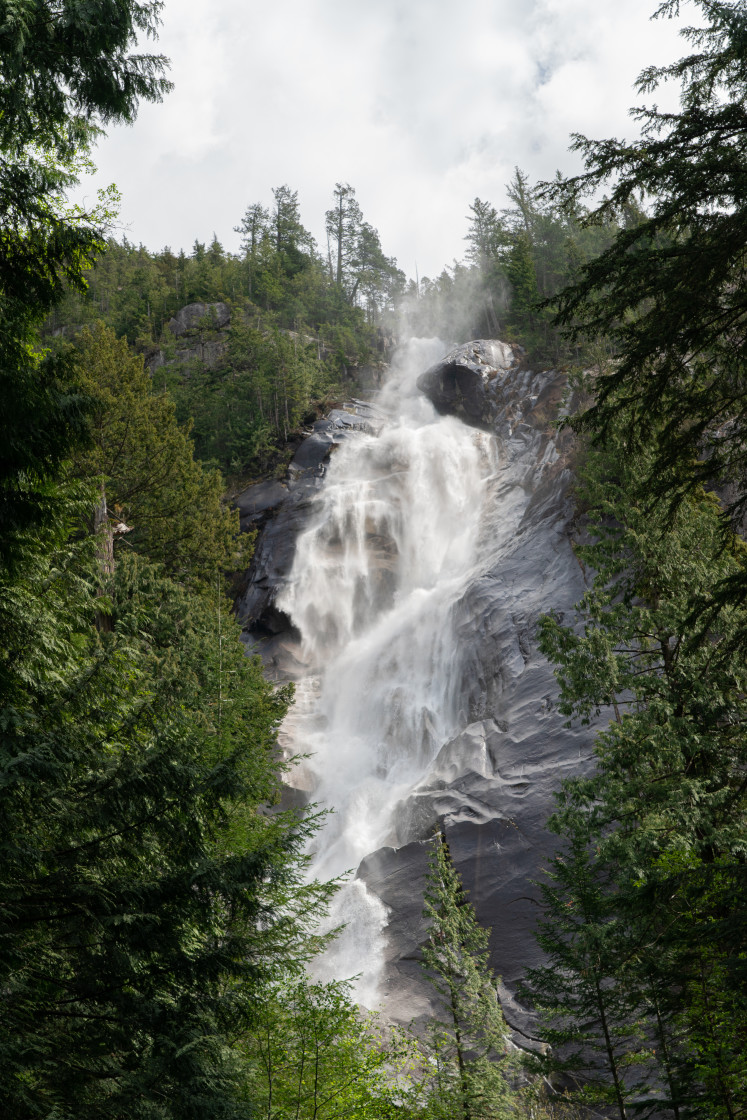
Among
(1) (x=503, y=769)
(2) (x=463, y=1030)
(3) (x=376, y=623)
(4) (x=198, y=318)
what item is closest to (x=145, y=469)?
(1) (x=503, y=769)

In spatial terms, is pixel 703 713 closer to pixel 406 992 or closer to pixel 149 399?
pixel 406 992

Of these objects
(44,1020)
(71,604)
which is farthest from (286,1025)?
(71,604)

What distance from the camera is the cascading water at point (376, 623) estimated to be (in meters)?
22.5

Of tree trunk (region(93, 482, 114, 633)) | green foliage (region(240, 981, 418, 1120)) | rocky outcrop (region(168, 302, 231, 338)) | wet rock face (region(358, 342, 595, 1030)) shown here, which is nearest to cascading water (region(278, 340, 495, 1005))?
wet rock face (region(358, 342, 595, 1030))

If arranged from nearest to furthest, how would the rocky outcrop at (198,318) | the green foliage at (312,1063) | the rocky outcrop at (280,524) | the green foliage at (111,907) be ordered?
the green foliage at (111,907) < the green foliage at (312,1063) < the rocky outcrop at (280,524) < the rocky outcrop at (198,318)

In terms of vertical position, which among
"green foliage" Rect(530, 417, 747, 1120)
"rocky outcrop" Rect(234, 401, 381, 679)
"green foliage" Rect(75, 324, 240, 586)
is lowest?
"green foliage" Rect(530, 417, 747, 1120)

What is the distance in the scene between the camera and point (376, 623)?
32.0 m

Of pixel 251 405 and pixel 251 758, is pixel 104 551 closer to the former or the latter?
pixel 251 758

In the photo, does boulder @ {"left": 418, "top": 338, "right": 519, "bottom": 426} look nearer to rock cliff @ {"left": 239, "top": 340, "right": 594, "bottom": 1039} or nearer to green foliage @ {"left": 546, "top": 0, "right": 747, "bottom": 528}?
rock cliff @ {"left": 239, "top": 340, "right": 594, "bottom": 1039}

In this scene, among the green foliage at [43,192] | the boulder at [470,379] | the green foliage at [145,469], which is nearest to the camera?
the green foliage at [43,192]

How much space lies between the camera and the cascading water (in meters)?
22.5

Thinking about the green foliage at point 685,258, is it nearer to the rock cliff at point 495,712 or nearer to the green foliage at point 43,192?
the green foliage at point 43,192

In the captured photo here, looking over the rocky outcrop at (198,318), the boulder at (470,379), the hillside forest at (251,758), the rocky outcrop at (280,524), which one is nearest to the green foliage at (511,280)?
the boulder at (470,379)

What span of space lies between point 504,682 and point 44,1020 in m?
18.4
